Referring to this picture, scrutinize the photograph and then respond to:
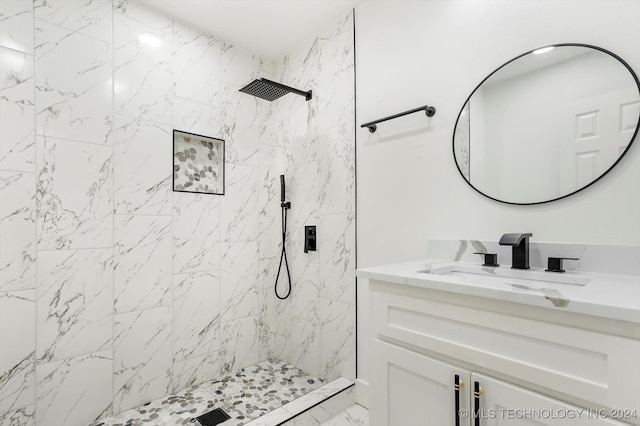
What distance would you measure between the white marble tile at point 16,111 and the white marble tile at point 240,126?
109 cm

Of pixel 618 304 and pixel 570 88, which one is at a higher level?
pixel 570 88

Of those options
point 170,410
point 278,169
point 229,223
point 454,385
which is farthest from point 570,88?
point 170,410

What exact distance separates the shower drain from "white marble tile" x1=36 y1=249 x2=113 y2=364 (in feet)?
2.25

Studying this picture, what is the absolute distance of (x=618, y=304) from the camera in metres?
0.75

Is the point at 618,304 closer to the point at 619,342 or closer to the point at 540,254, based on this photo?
the point at 619,342

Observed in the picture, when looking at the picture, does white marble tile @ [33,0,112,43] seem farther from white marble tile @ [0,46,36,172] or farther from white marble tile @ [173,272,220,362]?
white marble tile @ [173,272,220,362]

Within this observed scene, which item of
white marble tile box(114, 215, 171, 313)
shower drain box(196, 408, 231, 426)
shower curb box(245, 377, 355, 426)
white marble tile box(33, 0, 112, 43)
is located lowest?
shower drain box(196, 408, 231, 426)

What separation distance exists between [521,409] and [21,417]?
2200 mm

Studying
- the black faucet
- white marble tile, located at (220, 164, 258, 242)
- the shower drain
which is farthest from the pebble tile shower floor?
the black faucet

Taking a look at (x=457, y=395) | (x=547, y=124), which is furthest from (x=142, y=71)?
(x=457, y=395)

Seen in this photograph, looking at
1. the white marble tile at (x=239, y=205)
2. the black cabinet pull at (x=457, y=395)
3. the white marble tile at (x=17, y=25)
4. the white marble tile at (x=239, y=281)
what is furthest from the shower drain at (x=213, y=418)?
the white marble tile at (x=17, y=25)

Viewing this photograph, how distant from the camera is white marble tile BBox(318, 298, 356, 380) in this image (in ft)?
6.91

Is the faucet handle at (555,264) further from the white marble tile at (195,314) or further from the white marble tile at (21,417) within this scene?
the white marble tile at (21,417)

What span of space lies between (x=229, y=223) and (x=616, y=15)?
2317 mm
